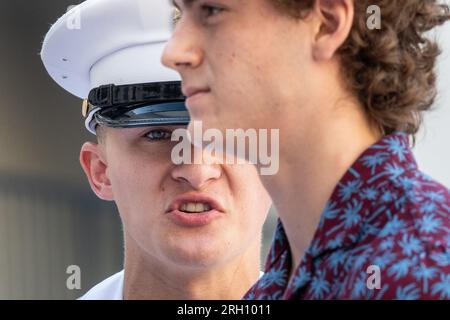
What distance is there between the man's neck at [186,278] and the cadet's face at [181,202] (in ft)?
0.11

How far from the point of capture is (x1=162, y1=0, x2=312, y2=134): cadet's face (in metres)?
1.25

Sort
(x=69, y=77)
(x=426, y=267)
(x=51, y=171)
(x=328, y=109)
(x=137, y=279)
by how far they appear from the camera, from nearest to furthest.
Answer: (x=426, y=267) → (x=328, y=109) → (x=137, y=279) → (x=69, y=77) → (x=51, y=171)

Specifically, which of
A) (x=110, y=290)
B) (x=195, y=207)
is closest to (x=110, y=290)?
(x=110, y=290)

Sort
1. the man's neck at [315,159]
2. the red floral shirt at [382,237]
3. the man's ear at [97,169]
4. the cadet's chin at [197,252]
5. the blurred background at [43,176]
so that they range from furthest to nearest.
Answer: the blurred background at [43,176] → the man's ear at [97,169] → the cadet's chin at [197,252] → the man's neck at [315,159] → the red floral shirt at [382,237]

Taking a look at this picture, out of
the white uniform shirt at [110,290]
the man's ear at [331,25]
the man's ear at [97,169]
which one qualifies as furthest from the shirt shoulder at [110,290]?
the man's ear at [331,25]

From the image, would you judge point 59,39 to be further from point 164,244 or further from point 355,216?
point 355,216

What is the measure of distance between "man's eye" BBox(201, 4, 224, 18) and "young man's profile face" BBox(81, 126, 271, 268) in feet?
2.22

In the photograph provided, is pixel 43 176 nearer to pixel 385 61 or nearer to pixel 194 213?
pixel 194 213

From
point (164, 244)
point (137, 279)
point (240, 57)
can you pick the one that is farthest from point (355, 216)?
point (137, 279)

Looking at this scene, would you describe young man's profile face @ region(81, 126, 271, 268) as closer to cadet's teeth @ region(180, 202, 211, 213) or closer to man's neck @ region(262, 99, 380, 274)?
cadet's teeth @ region(180, 202, 211, 213)

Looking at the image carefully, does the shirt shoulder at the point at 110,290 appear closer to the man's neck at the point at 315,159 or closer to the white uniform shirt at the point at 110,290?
the white uniform shirt at the point at 110,290

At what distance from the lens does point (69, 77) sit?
2.24 m

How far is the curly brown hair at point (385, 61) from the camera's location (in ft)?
A: 4.16
